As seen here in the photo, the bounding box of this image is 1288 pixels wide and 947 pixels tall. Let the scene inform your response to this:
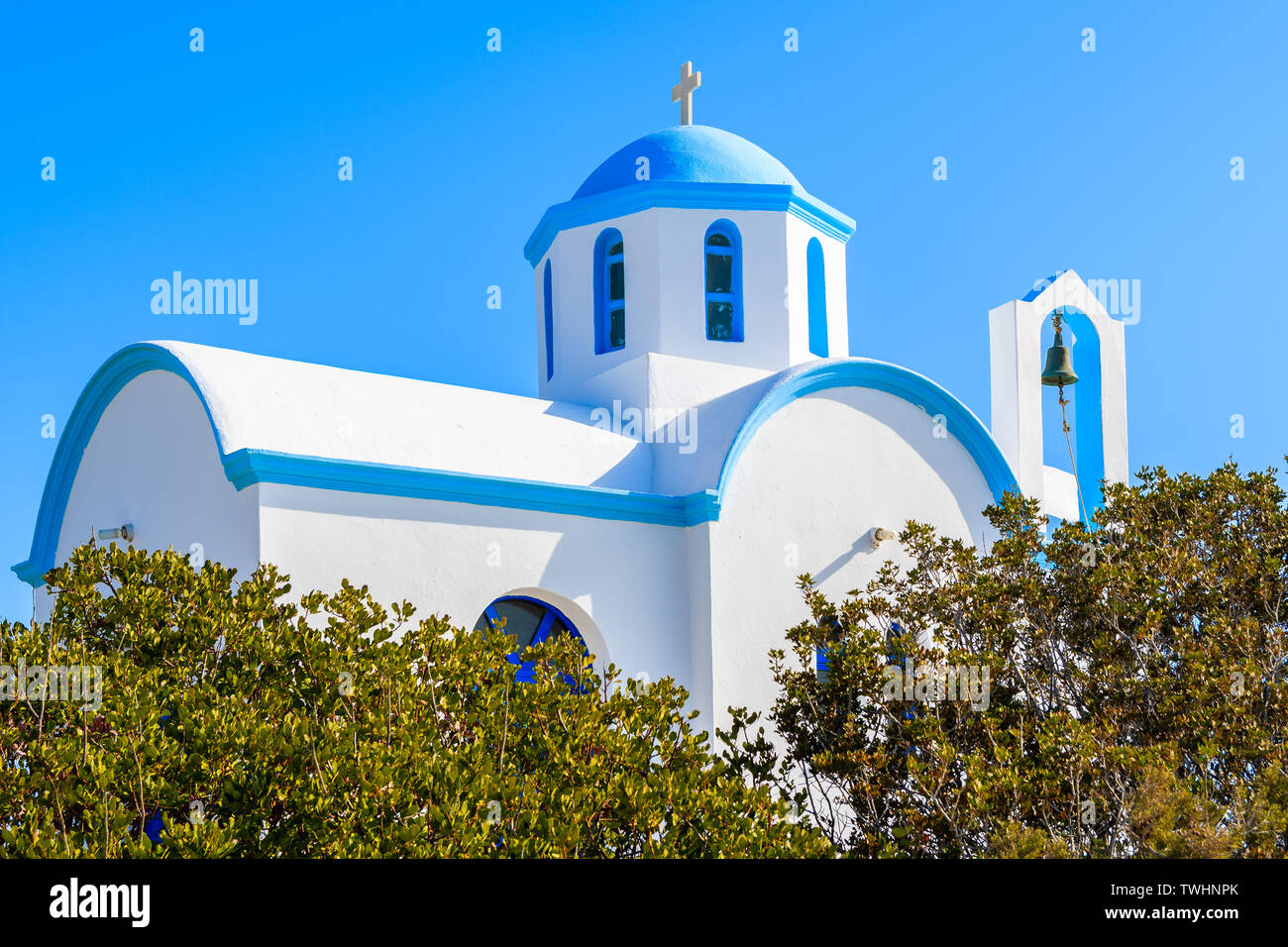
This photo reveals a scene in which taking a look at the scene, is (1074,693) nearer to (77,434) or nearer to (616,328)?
Result: (616,328)

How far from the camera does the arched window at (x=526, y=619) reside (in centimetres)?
948

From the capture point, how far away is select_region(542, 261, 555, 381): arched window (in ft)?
41.0

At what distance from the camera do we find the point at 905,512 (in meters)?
11.0

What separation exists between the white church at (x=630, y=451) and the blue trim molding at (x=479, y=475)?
2 cm

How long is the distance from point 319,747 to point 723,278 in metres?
7.73

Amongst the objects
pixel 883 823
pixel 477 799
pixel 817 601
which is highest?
pixel 817 601

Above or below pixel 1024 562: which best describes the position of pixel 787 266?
above

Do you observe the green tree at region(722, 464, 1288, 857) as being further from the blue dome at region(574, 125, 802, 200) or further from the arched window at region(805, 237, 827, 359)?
the blue dome at region(574, 125, 802, 200)

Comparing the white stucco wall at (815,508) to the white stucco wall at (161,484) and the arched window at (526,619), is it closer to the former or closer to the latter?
the arched window at (526,619)

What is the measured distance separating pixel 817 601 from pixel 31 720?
413 cm

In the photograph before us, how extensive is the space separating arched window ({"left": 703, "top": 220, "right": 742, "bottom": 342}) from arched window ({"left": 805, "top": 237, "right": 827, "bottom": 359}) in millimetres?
769

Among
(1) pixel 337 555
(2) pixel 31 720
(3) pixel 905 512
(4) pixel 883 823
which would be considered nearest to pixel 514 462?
(1) pixel 337 555

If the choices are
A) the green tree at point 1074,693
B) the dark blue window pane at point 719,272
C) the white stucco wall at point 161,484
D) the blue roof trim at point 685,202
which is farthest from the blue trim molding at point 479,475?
the green tree at point 1074,693

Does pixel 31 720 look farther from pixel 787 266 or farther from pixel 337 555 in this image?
pixel 787 266
